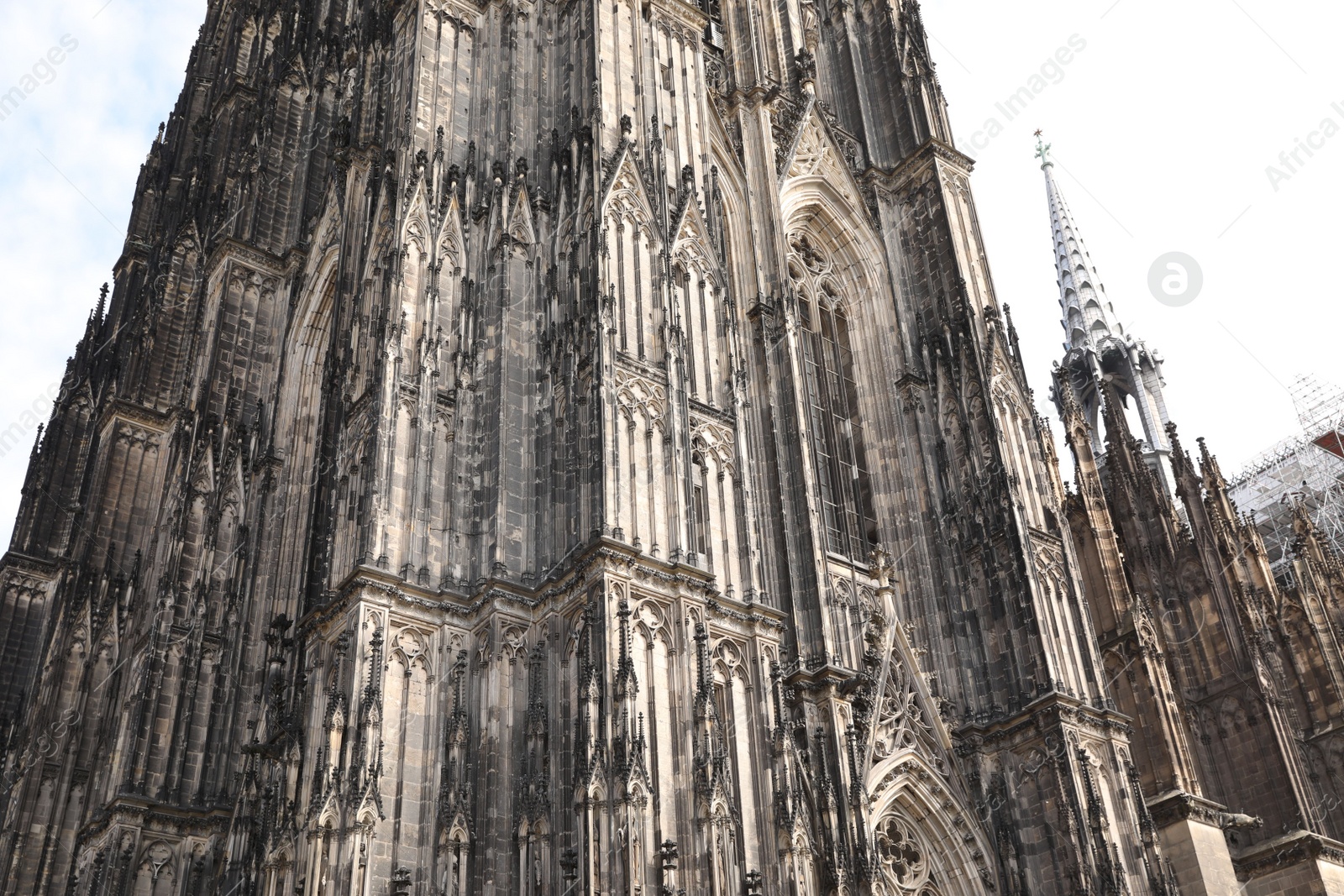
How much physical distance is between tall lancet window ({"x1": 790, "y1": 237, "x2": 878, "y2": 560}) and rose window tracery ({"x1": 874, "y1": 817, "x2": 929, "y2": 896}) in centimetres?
509

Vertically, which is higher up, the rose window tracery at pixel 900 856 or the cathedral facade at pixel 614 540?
the cathedral facade at pixel 614 540

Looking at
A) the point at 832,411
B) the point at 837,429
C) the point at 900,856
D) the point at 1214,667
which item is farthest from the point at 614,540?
the point at 1214,667

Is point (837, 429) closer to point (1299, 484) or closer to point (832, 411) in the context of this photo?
point (832, 411)

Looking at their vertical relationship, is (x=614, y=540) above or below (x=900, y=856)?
above

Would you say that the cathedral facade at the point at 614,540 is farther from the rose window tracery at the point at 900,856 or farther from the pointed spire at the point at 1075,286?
the pointed spire at the point at 1075,286

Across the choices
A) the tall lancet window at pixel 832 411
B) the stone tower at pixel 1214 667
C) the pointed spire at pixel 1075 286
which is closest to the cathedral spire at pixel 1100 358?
the pointed spire at pixel 1075 286

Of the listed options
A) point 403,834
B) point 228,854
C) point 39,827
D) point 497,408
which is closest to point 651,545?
point 497,408

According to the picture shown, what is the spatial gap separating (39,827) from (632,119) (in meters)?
18.1

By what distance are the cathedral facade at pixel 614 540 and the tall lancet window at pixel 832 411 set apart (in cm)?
→ 11

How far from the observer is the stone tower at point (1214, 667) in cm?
2778

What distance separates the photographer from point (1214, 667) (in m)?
32.4

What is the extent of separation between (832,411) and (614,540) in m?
10.8

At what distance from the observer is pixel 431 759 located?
55.0ft

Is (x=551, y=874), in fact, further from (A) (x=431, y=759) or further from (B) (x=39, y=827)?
(B) (x=39, y=827)
